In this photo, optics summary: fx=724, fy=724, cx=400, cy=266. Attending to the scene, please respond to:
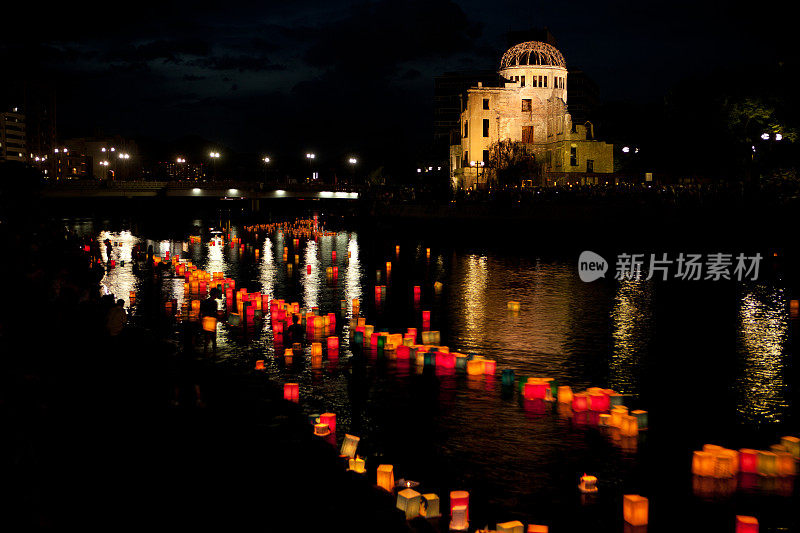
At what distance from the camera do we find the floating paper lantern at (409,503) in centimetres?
898

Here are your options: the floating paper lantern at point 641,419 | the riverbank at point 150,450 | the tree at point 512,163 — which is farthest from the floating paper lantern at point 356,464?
the tree at point 512,163

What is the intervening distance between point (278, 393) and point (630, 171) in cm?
7668

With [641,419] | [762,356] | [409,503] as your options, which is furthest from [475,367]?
[762,356]

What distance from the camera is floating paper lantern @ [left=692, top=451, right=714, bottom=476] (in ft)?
36.6

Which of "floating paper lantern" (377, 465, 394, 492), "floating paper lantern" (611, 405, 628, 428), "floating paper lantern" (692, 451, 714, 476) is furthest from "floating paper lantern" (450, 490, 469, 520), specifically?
"floating paper lantern" (611, 405, 628, 428)

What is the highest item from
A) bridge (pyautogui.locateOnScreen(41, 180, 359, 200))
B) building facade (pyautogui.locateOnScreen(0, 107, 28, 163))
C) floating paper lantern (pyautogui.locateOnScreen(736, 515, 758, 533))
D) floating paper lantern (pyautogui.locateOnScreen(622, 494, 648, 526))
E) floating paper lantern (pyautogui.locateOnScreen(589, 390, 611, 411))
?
building facade (pyautogui.locateOnScreen(0, 107, 28, 163))

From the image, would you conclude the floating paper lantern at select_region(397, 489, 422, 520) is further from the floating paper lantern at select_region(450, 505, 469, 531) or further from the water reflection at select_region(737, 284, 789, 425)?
the water reflection at select_region(737, 284, 789, 425)

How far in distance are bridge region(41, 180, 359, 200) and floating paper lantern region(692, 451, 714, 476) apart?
8007 centimetres

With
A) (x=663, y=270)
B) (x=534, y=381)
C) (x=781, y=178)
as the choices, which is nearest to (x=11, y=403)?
(x=534, y=381)

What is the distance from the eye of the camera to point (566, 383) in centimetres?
1681

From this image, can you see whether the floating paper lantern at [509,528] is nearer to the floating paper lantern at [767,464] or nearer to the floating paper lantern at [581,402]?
the floating paper lantern at [767,464]

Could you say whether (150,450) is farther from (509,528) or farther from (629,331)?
(629,331)

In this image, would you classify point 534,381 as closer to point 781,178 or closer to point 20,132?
point 781,178

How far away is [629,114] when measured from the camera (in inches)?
3853
